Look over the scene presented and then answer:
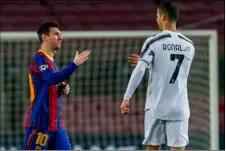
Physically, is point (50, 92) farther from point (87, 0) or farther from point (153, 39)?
point (87, 0)

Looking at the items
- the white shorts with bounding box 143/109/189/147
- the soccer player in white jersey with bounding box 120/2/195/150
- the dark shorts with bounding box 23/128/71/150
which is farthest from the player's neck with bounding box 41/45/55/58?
the white shorts with bounding box 143/109/189/147

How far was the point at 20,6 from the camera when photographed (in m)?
14.2

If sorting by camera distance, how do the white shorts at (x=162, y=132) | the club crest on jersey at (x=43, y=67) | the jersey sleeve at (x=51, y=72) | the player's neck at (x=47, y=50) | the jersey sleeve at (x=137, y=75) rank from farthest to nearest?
the player's neck at (x=47, y=50)
the club crest on jersey at (x=43, y=67)
the jersey sleeve at (x=51, y=72)
the white shorts at (x=162, y=132)
the jersey sleeve at (x=137, y=75)

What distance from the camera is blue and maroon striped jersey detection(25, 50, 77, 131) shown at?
6.93 m

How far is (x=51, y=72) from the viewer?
6.88 metres

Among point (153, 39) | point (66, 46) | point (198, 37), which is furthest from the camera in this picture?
point (66, 46)

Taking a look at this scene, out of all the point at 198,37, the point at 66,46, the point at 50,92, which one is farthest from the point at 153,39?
the point at 66,46

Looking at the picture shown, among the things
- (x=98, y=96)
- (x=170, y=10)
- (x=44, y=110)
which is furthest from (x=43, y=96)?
(x=98, y=96)

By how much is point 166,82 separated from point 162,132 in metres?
0.33

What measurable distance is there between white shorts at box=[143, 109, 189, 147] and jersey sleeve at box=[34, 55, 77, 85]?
26.5 inches

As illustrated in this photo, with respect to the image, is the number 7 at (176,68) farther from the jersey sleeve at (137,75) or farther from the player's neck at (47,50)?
the player's neck at (47,50)

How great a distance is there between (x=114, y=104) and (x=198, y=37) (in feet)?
6.56

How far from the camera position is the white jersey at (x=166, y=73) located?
20.8ft

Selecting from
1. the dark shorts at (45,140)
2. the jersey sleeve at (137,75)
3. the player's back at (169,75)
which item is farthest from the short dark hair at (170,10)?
the dark shorts at (45,140)
